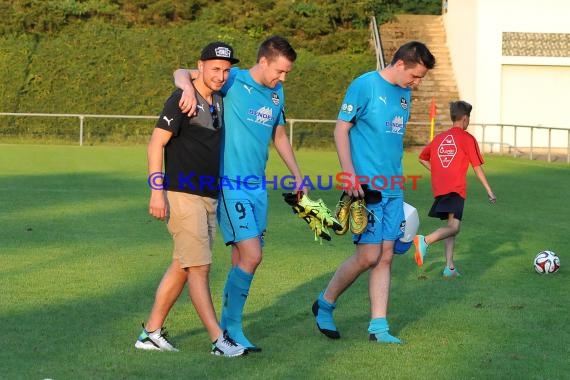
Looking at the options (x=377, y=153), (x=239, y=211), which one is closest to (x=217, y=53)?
(x=239, y=211)

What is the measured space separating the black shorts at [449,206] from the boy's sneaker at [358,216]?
3.95 meters

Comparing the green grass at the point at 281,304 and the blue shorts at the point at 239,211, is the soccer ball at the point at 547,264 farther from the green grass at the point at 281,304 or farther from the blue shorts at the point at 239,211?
the blue shorts at the point at 239,211

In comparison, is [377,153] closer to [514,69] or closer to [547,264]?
[547,264]

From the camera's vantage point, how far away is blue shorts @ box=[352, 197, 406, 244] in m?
8.21

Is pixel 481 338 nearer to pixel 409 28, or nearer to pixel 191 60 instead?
pixel 191 60

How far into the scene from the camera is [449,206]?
12.0 meters

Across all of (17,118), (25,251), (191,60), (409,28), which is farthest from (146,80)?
(25,251)

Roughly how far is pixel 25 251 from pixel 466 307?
16.0ft

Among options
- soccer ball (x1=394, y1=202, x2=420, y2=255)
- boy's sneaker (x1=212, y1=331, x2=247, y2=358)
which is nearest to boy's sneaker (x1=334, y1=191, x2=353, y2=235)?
soccer ball (x1=394, y1=202, x2=420, y2=255)

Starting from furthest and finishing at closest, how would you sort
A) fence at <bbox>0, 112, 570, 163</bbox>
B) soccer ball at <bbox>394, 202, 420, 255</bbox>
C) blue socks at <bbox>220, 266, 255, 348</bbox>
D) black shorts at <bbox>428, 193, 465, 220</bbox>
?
fence at <bbox>0, 112, 570, 163</bbox>, black shorts at <bbox>428, 193, 465, 220</bbox>, soccer ball at <bbox>394, 202, 420, 255</bbox>, blue socks at <bbox>220, 266, 255, 348</bbox>

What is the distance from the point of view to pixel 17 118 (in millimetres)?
37719

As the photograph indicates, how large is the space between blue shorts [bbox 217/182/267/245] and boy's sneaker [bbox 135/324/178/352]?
740 millimetres

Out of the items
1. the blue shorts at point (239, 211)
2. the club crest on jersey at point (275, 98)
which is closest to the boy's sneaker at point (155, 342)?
the blue shorts at point (239, 211)

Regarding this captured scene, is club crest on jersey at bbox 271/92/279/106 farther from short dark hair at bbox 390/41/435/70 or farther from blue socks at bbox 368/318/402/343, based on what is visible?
blue socks at bbox 368/318/402/343
